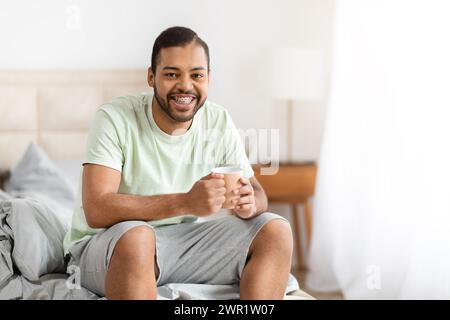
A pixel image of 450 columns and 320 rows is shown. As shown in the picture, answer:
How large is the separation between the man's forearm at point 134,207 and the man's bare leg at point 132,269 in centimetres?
8

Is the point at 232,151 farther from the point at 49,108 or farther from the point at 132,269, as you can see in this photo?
the point at 49,108

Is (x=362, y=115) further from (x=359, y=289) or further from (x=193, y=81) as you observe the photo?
(x=193, y=81)

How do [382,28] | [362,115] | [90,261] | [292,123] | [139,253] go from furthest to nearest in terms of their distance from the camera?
[292,123]
[362,115]
[382,28]
[90,261]
[139,253]

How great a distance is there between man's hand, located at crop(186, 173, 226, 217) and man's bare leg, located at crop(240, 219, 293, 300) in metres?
0.16

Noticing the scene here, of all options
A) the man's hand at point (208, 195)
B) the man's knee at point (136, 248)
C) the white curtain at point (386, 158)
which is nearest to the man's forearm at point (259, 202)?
the man's hand at point (208, 195)

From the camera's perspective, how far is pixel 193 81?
70.6 inches

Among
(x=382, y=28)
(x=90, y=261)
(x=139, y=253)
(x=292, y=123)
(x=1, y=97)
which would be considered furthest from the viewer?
(x=292, y=123)

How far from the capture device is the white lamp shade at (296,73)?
319cm

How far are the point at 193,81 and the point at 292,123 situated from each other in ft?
5.93

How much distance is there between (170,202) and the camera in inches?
64.4

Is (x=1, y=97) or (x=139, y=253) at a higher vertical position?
(x=1, y=97)

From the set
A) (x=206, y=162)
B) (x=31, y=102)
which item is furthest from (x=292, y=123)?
(x=206, y=162)

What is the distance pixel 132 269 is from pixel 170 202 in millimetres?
204

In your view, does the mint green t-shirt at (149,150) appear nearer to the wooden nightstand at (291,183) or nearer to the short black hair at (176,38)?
the short black hair at (176,38)
